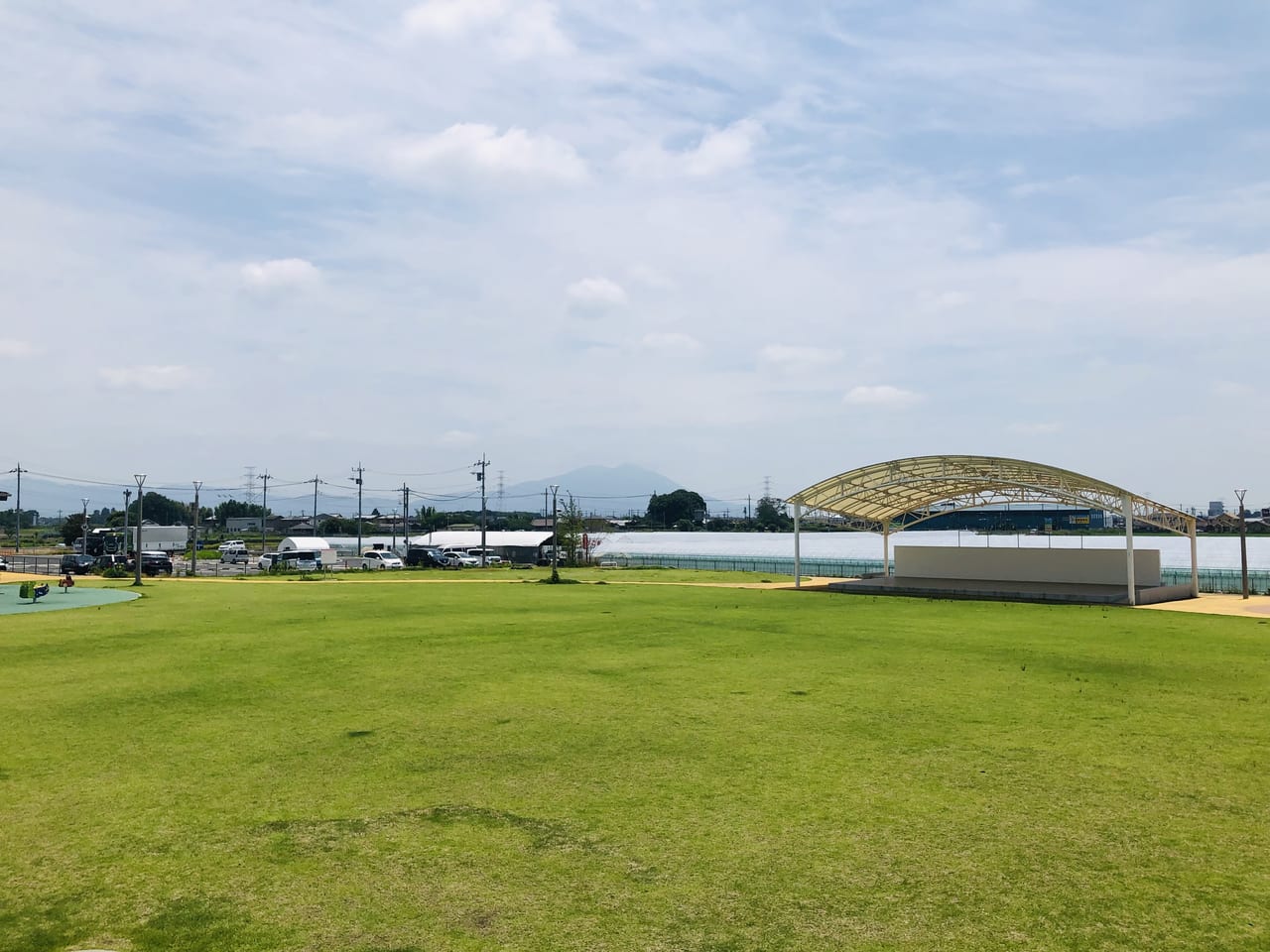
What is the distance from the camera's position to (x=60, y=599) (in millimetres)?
27062

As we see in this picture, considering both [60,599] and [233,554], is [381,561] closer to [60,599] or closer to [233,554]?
[233,554]

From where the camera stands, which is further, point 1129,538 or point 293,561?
point 293,561

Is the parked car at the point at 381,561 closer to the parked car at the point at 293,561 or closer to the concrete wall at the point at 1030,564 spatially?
the parked car at the point at 293,561

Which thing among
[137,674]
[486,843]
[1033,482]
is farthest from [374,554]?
[486,843]

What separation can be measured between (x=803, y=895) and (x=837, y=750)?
3.45m

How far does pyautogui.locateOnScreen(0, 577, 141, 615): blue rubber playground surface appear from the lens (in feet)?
78.1

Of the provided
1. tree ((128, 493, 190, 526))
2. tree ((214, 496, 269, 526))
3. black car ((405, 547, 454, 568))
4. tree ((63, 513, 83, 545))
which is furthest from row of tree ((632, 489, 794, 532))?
black car ((405, 547, 454, 568))

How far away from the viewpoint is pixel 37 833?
639 centimetres

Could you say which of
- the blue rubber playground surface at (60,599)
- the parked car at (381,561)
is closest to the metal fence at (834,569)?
the parked car at (381,561)

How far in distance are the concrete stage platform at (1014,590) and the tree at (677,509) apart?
115 metres

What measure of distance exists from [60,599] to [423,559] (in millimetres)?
25961

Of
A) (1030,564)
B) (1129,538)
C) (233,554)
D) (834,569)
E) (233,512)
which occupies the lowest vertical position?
(834,569)

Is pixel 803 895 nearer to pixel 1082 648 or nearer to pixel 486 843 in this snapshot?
pixel 486 843

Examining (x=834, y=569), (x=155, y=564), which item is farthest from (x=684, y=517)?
(x=155, y=564)
